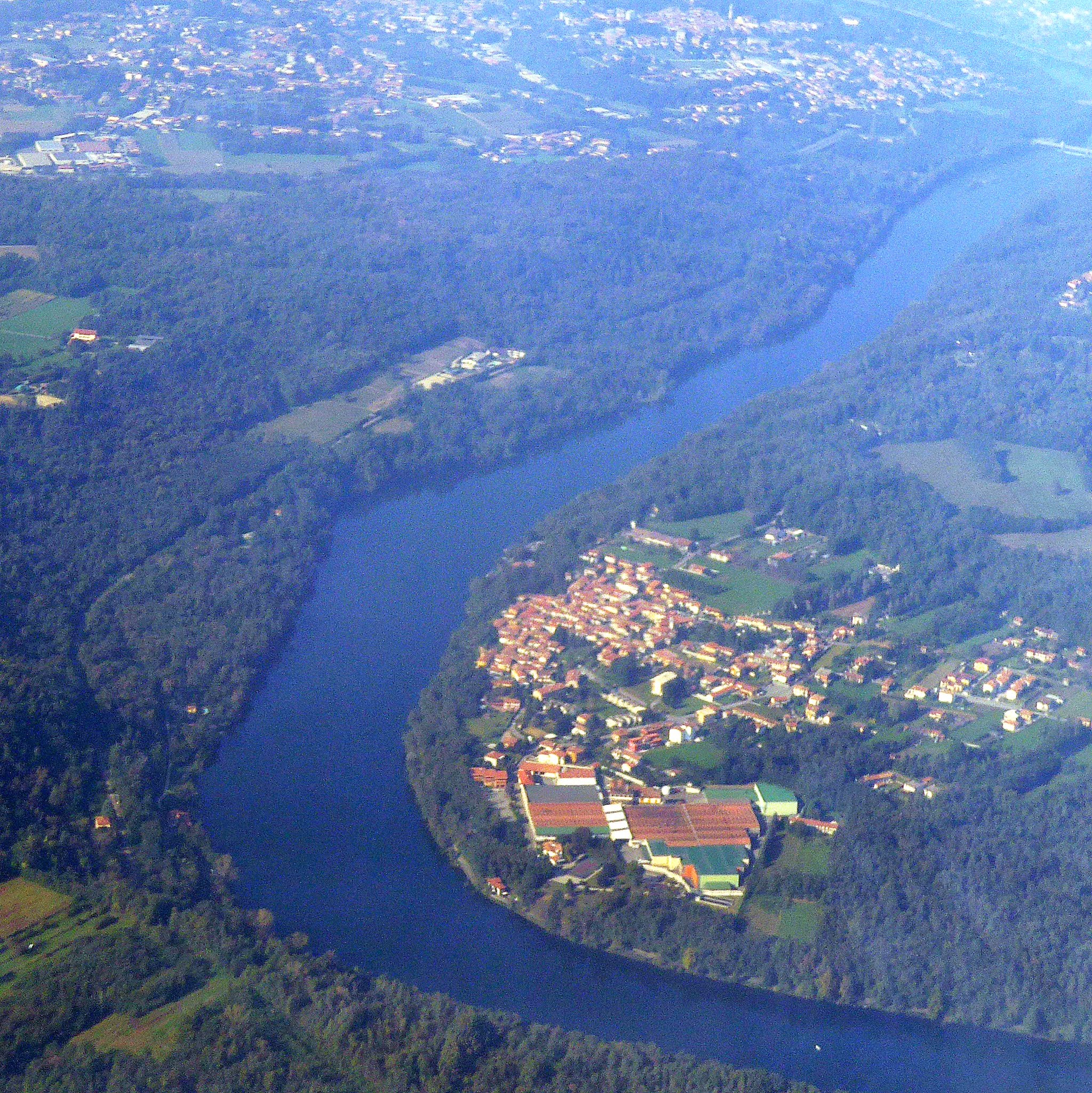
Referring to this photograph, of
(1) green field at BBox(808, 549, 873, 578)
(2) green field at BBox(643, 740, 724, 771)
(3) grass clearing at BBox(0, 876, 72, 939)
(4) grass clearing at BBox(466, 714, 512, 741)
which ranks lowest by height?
(1) green field at BBox(808, 549, 873, 578)

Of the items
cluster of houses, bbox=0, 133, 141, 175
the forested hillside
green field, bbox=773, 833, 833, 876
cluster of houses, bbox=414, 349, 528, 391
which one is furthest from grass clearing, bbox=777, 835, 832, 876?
cluster of houses, bbox=0, 133, 141, 175

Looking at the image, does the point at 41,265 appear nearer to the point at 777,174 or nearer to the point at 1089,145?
the point at 777,174

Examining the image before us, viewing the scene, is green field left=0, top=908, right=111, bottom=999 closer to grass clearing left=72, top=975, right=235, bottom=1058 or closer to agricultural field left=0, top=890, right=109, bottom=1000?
agricultural field left=0, top=890, right=109, bottom=1000

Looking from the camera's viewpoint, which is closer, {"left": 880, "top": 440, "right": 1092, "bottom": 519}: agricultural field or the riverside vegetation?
the riverside vegetation

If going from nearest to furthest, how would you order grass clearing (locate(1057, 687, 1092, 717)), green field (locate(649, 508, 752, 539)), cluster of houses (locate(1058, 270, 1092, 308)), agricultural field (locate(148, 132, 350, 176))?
grass clearing (locate(1057, 687, 1092, 717))
green field (locate(649, 508, 752, 539))
cluster of houses (locate(1058, 270, 1092, 308))
agricultural field (locate(148, 132, 350, 176))

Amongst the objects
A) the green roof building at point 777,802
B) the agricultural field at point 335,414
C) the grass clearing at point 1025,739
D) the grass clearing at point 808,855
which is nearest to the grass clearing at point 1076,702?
the grass clearing at point 1025,739

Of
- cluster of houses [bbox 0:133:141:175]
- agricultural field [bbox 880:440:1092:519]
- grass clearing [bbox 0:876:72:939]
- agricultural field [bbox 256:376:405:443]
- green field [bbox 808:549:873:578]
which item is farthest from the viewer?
cluster of houses [bbox 0:133:141:175]

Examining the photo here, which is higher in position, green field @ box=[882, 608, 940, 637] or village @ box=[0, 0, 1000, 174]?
green field @ box=[882, 608, 940, 637]
